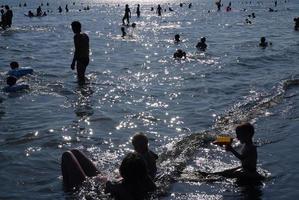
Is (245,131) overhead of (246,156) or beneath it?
overhead

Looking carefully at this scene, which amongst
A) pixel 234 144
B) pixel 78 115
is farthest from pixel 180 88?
pixel 234 144

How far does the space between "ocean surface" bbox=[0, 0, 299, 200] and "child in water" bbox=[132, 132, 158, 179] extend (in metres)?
0.48

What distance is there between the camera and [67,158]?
7.60m

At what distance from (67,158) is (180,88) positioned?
926 cm

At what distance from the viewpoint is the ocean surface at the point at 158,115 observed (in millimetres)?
8547

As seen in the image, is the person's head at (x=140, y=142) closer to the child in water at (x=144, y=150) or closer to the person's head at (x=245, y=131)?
the child in water at (x=144, y=150)

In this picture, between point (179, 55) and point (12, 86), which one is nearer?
point (12, 86)

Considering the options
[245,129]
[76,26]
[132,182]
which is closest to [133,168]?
[132,182]

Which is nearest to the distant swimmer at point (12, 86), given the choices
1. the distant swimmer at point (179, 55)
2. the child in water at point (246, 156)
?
the child in water at point (246, 156)

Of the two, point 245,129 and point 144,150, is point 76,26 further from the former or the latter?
point 245,129

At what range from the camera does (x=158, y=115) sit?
1292 cm

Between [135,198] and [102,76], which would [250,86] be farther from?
[135,198]

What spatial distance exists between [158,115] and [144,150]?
533 centimetres

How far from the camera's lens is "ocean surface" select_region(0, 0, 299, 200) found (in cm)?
855
